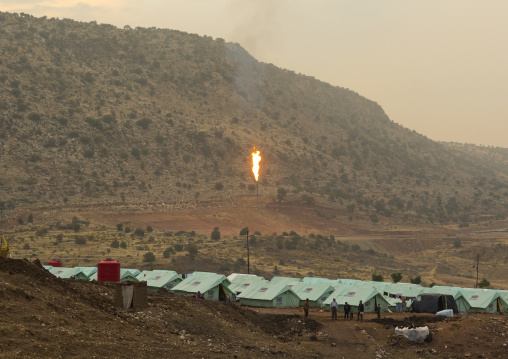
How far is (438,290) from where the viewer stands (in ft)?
175

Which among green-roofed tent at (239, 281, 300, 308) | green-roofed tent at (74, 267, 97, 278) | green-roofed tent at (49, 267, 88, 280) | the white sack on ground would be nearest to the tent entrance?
green-roofed tent at (239, 281, 300, 308)

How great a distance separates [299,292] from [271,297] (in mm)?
3169

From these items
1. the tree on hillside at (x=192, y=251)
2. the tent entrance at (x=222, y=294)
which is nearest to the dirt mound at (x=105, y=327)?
the tent entrance at (x=222, y=294)

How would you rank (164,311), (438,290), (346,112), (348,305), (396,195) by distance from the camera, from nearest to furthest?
(164,311)
(348,305)
(438,290)
(396,195)
(346,112)

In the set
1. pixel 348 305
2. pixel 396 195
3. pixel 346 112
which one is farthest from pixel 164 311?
pixel 346 112

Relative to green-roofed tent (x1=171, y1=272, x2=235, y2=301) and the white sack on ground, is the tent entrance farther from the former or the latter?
the white sack on ground

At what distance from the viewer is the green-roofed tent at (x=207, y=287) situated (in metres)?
50.4

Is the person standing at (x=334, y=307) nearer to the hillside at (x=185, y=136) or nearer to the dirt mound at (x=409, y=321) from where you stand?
the dirt mound at (x=409, y=321)

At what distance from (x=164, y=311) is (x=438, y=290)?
1118 inches

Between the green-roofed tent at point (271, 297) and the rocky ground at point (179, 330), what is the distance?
7.29 meters

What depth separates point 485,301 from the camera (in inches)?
1983

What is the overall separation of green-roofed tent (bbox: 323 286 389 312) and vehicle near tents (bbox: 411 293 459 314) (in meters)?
2.02

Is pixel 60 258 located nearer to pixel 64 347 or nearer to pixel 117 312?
pixel 117 312

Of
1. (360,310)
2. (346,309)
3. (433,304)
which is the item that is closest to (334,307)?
(346,309)
